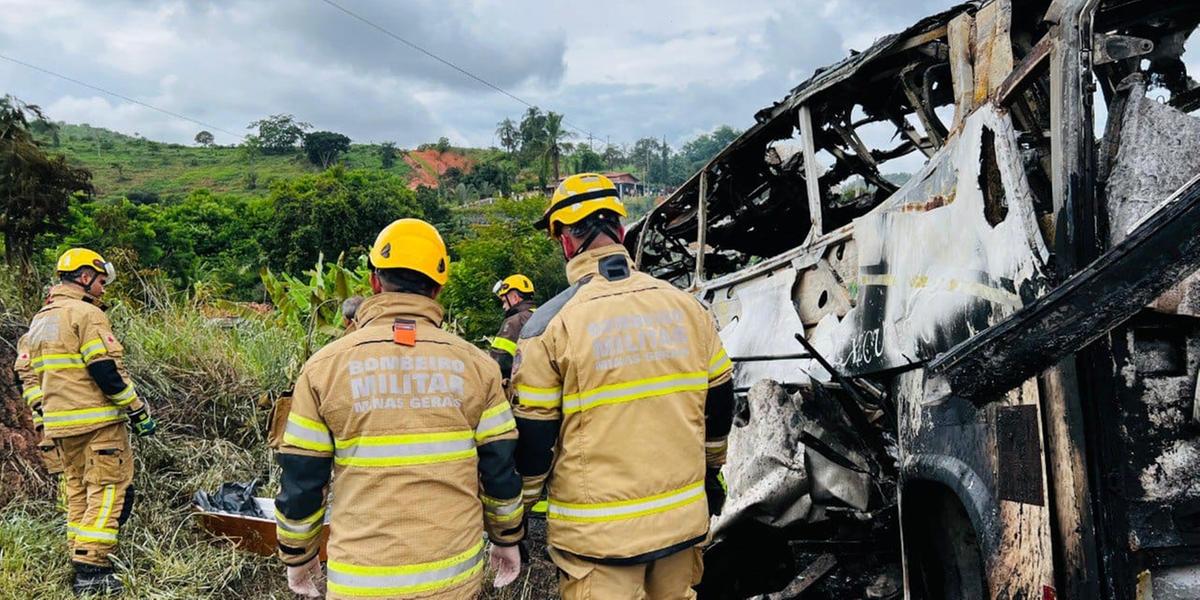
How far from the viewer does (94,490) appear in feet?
12.7

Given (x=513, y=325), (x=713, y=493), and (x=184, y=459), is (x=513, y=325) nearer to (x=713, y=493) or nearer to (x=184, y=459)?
(x=184, y=459)

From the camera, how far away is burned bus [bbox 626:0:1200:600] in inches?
57.9

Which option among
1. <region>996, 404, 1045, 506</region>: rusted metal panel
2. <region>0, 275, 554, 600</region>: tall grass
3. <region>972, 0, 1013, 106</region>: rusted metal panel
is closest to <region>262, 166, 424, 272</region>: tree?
<region>0, 275, 554, 600</region>: tall grass

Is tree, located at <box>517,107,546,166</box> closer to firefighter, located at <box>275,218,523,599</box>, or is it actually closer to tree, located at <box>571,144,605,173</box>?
tree, located at <box>571,144,605,173</box>

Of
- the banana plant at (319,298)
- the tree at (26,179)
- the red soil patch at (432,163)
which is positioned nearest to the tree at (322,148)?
the red soil patch at (432,163)

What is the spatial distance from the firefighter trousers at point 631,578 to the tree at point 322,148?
237 ft

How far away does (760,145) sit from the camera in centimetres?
424

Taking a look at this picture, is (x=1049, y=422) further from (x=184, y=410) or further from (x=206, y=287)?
(x=206, y=287)

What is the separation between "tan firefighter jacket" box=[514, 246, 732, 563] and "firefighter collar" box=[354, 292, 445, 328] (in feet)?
0.96

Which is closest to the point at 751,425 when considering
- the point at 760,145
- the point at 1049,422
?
the point at 1049,422

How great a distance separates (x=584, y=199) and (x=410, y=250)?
0.55m

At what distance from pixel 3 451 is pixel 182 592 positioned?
2511mm

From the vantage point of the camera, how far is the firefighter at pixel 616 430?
201cm

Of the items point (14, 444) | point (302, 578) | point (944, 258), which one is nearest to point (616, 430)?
point (302, 578)
